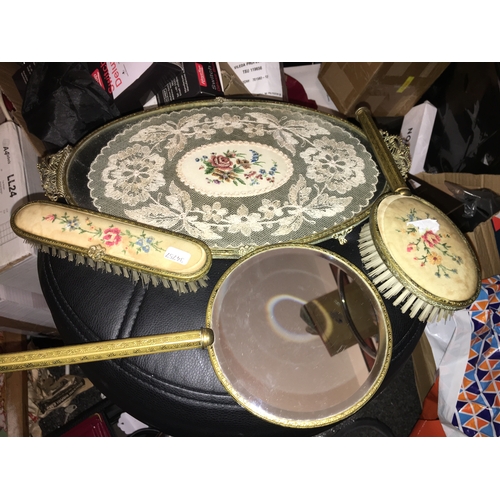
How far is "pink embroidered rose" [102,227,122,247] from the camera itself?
0.76 m

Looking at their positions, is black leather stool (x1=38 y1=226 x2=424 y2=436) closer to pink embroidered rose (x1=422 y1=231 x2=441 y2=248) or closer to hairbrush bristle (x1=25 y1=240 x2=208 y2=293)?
hairbrush bristle (x1=25 y1=240 x2=208 y2=293)

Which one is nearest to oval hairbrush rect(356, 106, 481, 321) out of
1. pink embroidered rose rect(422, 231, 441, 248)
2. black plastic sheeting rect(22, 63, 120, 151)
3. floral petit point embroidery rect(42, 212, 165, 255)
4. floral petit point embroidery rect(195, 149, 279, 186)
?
pink embroidered rose rect(422, 231, 441, 248)

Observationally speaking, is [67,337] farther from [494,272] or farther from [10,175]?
[494,272]

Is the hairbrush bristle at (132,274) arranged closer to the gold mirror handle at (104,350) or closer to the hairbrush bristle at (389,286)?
the gold mirror handle at (104,350)

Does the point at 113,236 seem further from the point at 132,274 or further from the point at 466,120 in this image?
the point at 466,120

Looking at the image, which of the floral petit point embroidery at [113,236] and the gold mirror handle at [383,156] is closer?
the floral petit point embroidery at [113,236]

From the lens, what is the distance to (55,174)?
3.00ft

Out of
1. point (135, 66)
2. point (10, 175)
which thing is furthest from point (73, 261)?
point (135, 66)

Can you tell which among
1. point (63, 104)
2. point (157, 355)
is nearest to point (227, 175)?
point (157, 355)

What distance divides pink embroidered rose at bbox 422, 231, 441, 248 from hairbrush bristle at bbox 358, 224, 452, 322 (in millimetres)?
83

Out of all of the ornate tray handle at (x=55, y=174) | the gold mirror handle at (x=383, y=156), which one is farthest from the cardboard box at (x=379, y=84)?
the ornate tray handle at (x=55, y=174)

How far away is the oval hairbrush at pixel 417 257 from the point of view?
0.73 metres

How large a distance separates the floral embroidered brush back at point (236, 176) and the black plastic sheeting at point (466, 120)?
677mm

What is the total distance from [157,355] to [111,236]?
0.22 metres
